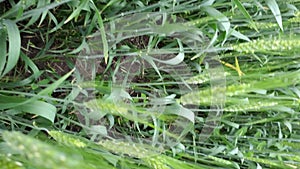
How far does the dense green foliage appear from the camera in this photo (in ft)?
2.21

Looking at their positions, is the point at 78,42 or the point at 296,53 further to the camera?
the point at 296,53

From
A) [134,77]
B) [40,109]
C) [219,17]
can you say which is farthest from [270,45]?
[134,77]

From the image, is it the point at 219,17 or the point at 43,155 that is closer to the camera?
the point at 43,155

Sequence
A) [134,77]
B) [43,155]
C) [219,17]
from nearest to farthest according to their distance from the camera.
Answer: [43,155] < [219,17] < [134,77]

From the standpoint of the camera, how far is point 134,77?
3.45 ft

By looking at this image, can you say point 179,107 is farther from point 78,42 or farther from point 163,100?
point 78,42

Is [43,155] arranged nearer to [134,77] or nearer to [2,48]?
[2,48]

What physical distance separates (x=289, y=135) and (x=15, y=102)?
920 mm

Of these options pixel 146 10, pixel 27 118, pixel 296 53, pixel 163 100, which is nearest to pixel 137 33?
pixel 146 10

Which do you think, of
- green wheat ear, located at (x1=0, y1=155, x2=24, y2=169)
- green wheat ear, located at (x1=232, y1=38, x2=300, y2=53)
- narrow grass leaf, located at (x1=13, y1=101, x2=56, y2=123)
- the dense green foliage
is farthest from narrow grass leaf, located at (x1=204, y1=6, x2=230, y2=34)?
green wheat ear, located at (x1=0, y1=155, x2=24, y2=169)

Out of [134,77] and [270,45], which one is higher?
[270,45]

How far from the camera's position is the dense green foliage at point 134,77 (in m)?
0.67

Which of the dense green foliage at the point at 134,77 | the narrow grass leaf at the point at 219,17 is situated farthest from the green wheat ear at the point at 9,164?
the narrow grass leaf at the point at 219,17

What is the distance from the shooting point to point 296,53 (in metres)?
1.05
